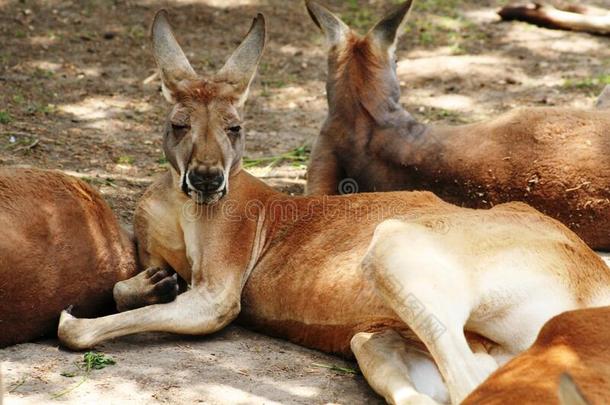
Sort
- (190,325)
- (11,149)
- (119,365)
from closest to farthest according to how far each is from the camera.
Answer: (119,365), (190,325), (11,149)

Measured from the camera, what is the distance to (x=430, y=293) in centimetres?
467

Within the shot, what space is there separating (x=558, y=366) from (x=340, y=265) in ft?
7.31

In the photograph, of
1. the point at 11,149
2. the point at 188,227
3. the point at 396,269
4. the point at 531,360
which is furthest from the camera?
the point at 11,149

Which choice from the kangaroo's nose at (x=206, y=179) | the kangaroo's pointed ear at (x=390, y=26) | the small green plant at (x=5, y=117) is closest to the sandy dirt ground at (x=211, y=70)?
the small green plant at (x=5, y=117)

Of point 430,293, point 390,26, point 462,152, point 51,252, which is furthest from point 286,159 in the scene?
point 430,293

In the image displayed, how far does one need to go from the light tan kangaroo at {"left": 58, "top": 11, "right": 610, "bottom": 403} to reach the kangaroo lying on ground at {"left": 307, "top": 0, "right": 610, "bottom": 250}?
51.8 inches

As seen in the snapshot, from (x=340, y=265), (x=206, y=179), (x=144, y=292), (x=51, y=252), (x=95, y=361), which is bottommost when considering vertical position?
(x=95, y=361)

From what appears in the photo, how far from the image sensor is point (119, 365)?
525 centimetres

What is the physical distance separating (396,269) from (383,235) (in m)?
0.29

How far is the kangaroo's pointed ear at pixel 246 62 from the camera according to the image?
6234 mm

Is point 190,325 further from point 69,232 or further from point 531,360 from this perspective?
point 531,360

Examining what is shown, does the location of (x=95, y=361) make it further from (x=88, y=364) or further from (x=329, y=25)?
(x=329, y=25)

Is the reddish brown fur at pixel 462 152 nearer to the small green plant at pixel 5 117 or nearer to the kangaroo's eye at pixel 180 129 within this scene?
the kangaroo's eye at pixel 180 129

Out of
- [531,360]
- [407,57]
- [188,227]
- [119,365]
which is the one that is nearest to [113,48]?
[407,57]
